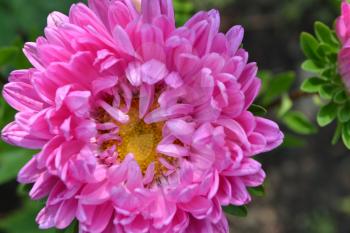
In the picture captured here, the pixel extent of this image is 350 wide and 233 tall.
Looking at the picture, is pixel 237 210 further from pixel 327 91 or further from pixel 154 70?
pixel 327 91

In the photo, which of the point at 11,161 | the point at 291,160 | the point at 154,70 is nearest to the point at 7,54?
the point at 11,161

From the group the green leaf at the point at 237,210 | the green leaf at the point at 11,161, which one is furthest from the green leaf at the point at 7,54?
the green leaf at the point at 237,210

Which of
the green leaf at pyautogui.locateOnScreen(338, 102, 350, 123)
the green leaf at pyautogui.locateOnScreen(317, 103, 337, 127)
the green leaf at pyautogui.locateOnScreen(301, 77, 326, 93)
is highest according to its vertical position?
the green leaf at pyautogui.locateOnScreen(301, 77, 326, 93)

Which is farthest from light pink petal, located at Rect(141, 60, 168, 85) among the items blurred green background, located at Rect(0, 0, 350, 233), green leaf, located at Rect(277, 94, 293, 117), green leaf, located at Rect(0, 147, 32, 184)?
blurred green background, located at Rect(0, 0, 350, 233)

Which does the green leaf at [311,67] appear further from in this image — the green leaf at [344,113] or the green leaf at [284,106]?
the green leaf at [284,106]

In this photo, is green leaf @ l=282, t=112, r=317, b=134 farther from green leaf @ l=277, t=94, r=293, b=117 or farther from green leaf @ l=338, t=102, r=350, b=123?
green leaf @ l=338, t=102, r=350, b=123

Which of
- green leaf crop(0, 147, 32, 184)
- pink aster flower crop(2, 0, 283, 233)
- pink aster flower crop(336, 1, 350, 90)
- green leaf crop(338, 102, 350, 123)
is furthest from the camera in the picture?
green leaf crop(0, 147, 32, 184)
